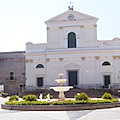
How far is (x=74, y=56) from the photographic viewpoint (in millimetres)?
38469

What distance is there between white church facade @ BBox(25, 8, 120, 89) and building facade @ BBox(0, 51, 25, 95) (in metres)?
5.50

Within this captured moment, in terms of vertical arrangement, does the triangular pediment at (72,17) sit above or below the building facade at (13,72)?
above

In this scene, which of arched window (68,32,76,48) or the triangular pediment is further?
arched window (68,32,76,48)

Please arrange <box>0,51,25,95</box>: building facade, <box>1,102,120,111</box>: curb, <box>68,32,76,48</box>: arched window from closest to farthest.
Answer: <box>1,102,120,111</box>: curb, <box>68,32,76,48</box>: arched window, <box>0,51,25,95</box>: building facade

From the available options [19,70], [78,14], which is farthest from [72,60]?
[19,70]

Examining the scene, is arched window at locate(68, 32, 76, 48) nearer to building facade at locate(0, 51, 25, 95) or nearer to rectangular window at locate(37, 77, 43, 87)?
rectangular window at locate(37, 77, 43, 87)

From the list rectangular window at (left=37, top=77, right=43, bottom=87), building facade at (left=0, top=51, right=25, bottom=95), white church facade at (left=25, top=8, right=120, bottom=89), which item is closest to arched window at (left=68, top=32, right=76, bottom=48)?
white church facade at (left=25, top=8, right=120, bottom=89)

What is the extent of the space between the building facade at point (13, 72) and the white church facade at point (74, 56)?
5.50 metres

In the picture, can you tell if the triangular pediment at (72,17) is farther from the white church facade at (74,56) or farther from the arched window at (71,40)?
the arched window at (71,40)

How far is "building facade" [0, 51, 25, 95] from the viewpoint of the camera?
147 ft

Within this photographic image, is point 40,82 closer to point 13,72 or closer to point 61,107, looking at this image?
point 13,72

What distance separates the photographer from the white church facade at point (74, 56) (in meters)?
38.1

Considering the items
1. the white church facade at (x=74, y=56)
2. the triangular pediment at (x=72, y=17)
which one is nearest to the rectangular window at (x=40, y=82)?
the white church facade at (x=74, y=56)

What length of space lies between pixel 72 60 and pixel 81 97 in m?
20.5
